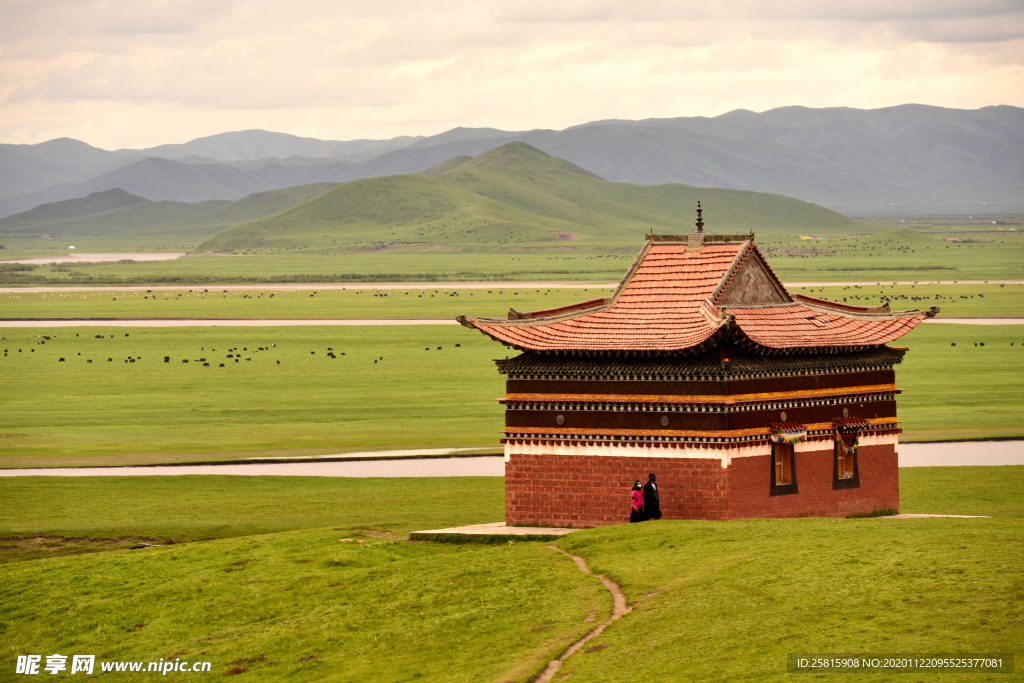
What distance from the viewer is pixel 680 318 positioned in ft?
111

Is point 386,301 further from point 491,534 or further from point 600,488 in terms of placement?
point 491,534

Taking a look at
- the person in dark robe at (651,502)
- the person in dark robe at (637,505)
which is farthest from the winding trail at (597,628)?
the person in dark robe at (651,502)

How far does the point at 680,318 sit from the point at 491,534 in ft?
24.3

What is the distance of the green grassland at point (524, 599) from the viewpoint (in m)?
20.3

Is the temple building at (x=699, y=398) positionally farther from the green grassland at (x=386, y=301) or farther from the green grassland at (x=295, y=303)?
the green grassland at (x=386, y=301)

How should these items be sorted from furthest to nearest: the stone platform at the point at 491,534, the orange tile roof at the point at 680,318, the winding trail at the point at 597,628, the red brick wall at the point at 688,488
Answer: the orange tile roof at the point at 680,318, the stone platform at the point at 491,534, the red brick wall at the point at 688,488, the winding trail at the point at 597,628

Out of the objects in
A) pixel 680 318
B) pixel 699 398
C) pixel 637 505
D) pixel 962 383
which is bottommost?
pixel 637 505

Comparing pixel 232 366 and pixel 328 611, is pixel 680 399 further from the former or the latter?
pixel 232 366

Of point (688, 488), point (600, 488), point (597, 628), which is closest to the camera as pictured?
point (597, 628)

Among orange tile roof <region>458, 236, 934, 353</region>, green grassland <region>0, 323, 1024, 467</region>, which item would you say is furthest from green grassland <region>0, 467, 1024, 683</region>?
green grassland <region>0, 323, 1024, 467</region>

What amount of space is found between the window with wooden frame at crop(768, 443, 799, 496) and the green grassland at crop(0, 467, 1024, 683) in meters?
3.03

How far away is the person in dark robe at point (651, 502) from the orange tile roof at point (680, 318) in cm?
337

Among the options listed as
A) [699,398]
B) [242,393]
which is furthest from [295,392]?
[699,398]

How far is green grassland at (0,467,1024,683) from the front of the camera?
20.3 m
